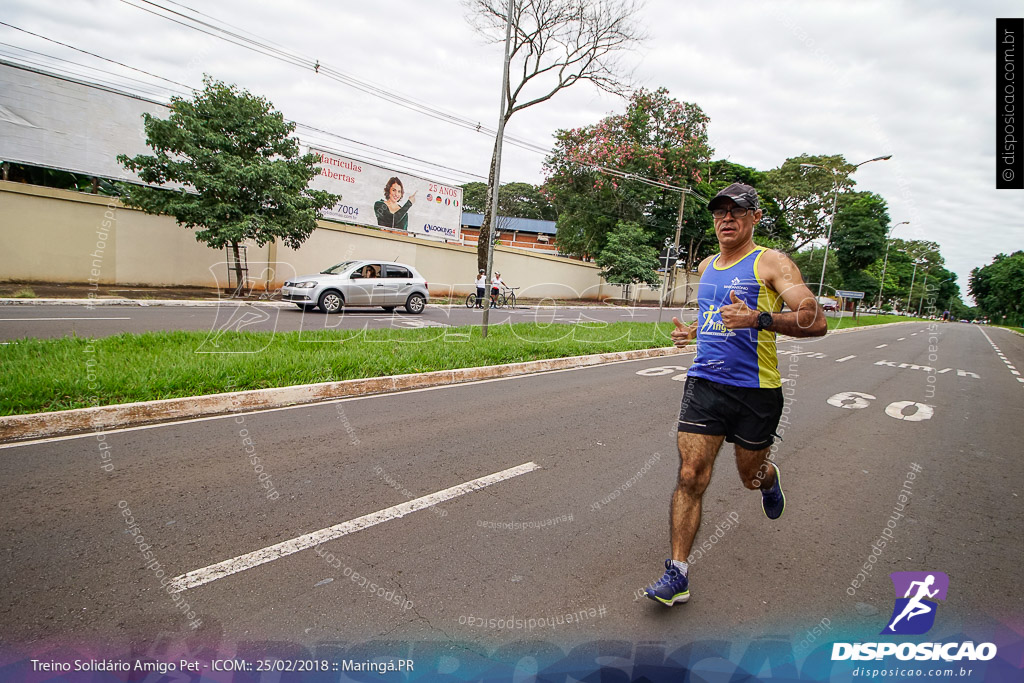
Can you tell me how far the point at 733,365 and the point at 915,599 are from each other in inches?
62.2

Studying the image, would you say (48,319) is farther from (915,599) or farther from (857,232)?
(857,232)

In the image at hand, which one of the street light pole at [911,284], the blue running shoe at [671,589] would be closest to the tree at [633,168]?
the blue running shoe at [671,589]

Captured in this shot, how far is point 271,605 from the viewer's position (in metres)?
2.38

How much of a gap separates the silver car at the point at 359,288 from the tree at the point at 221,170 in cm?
267

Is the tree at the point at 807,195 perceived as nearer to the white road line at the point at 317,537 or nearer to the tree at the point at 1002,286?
the tree at the point at 1002,286

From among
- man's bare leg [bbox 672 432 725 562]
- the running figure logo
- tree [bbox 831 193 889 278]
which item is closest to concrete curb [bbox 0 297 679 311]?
man's bare leg [bbox 672 432 725 562]

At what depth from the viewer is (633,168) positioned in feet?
107

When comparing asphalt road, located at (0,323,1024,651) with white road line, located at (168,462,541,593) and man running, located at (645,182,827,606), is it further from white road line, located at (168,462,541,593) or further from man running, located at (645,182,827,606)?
man running, located at (645,182,827,606)

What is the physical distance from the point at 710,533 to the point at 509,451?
189cm

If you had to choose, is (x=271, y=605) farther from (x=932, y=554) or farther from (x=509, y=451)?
(x=932, y=554)

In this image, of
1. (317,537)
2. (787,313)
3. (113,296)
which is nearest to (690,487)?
(787,313)

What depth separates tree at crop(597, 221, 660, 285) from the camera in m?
31.6

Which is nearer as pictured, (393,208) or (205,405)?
(205,405)

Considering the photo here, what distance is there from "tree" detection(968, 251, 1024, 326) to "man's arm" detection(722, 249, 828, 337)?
60919 millimetres
